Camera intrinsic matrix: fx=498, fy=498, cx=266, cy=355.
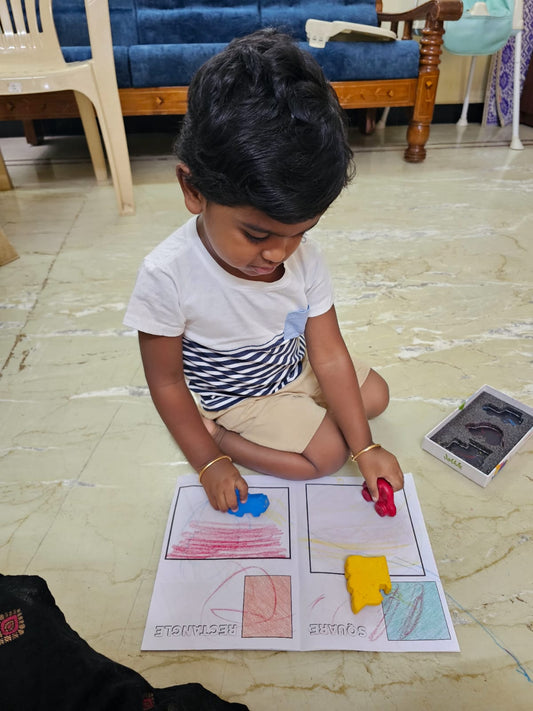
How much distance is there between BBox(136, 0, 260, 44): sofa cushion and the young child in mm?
1691

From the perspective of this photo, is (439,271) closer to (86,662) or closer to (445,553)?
(445,553)

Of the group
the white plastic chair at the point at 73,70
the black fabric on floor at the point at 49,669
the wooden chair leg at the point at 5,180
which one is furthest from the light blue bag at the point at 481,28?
the black fabric on floor at the point at 49,669

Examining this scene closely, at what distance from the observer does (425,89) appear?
1.74 meters

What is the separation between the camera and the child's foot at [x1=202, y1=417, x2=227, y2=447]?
2.39 feet

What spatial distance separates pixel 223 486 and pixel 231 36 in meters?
1.92

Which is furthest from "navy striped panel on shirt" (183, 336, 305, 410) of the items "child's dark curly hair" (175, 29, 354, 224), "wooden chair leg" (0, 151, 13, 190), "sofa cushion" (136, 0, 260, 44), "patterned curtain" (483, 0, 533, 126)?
"patterned curtain" (483, 0, 533, 126)

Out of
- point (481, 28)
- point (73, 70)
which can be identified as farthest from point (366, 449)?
point (481, 28)

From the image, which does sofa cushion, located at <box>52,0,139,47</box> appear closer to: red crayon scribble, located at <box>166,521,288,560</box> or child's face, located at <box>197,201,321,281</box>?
child's face, located at <box>197,201,321,281</box>

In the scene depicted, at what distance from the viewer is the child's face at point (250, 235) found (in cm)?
44

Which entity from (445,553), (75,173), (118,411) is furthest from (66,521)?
(75,173)

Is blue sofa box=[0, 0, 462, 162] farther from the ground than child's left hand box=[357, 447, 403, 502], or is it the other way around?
blue sofa box=[0, 0, 462, 162]

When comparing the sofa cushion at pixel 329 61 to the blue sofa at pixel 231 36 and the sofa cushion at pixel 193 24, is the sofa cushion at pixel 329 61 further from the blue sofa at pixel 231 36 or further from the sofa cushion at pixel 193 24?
the sofa cushion at pixel 193 24

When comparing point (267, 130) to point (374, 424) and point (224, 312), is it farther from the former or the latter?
point (374, 424)

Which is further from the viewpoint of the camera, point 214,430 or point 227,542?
point 214,430
